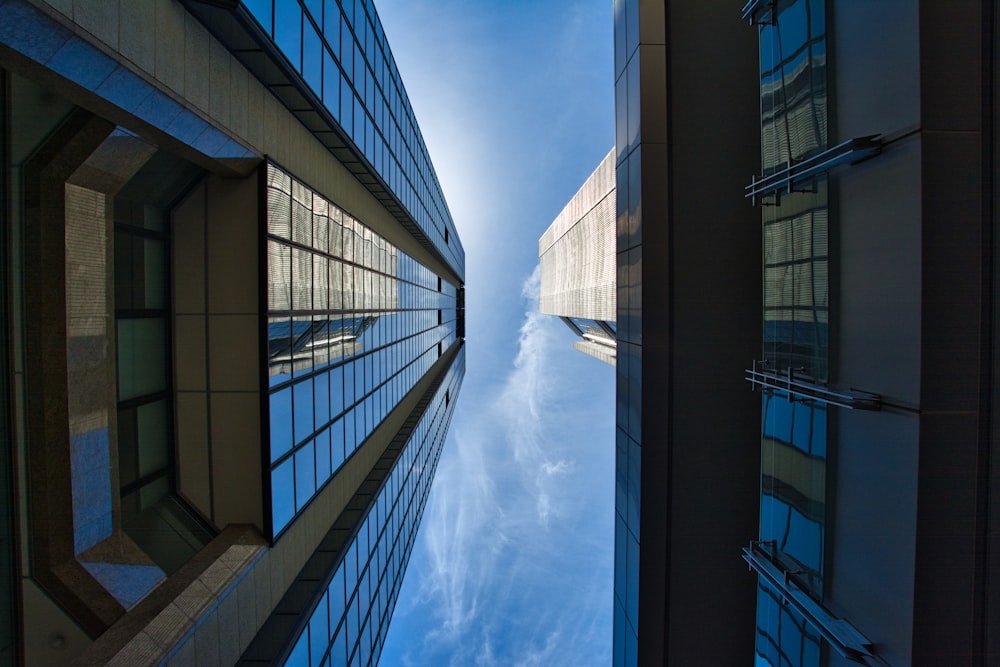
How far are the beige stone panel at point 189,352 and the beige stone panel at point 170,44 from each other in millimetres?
5349

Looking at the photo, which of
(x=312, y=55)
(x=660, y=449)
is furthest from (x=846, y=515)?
(x=312, y=55)

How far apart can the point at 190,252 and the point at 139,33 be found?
202 inches

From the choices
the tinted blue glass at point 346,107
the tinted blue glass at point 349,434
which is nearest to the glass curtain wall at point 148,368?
the tinted blue glass at point 349,434

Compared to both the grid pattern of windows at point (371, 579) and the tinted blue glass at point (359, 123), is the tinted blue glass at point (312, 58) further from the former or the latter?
the grid pattern of windows at point (371, 579)

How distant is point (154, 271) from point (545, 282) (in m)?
45.4

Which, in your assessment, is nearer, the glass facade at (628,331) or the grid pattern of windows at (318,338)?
the grid pattern of windows at (318,338)

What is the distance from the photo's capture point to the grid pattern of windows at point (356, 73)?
39.2ft

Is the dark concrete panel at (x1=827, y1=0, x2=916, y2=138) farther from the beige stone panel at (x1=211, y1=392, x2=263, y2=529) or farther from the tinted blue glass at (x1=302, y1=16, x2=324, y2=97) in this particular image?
the beige stone panel at (x1=211, y1=392, x2=263, y2=529)

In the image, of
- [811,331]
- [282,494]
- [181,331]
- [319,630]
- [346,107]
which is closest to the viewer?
[811,331]

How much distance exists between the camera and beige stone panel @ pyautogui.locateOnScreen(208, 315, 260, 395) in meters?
11.2

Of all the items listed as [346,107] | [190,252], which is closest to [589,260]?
[346,107]

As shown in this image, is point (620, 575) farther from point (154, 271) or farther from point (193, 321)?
point (154, 271)

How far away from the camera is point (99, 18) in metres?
6.44

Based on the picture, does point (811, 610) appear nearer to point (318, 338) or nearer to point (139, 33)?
point (318, 338)
